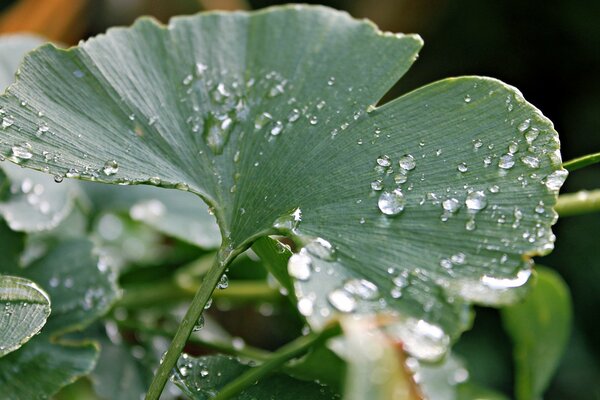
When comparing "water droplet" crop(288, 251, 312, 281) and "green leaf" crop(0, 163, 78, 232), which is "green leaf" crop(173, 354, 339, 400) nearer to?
"water droplet" crop(288, 251, 312, 281)

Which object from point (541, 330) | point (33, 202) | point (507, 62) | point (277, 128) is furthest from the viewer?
point (507, 62)

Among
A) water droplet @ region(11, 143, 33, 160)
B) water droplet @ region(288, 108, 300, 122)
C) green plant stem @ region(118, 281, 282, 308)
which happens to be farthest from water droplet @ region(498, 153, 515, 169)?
green plant stem @ region(118, 281, 282, 308)

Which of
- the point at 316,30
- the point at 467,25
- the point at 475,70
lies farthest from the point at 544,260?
the point at 316,30

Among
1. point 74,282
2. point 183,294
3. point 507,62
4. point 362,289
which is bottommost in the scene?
point 507,62

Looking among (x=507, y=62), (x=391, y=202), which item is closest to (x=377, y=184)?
(x=391, y=202)

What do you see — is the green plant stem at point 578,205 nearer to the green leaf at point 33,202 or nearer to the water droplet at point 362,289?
the water droplet at point 362,289

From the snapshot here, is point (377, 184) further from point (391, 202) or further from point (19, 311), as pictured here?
point (19, 311)

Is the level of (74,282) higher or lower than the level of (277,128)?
lower
